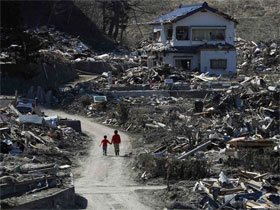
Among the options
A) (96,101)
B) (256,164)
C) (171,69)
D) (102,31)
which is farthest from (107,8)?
(256,164)

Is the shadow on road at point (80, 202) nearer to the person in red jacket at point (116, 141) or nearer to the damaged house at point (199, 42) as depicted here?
the person in red jacket at point (116, 141)

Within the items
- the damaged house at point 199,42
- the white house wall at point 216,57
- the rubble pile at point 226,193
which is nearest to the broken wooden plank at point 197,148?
the rubble pile at point 226,193

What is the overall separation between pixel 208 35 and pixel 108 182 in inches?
1055

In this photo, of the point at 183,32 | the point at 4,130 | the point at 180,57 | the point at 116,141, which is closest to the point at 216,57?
the point at 180,57

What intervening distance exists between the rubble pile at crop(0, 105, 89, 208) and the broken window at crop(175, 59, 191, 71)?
715 inches

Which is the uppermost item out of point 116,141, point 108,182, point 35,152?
point 116,141

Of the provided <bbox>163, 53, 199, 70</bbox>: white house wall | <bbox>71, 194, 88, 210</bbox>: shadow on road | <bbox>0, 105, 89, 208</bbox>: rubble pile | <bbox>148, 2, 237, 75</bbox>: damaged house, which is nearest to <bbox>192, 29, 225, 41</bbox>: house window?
<bbox>148, 2, 237, 75</bbox>: damaged house

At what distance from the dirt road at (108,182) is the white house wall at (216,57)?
19038mm

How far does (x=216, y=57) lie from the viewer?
137 feet

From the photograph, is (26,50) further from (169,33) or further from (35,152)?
(35,152)

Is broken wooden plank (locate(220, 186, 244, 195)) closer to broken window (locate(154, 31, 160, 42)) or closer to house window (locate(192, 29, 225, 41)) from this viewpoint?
house window (locate(192, 29, 225, 41))

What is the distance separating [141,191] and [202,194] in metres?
1.74

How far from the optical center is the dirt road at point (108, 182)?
1518 centimetres

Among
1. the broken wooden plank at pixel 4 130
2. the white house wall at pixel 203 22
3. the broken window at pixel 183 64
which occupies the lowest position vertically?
the broken wooden plank at pixel 4 130
